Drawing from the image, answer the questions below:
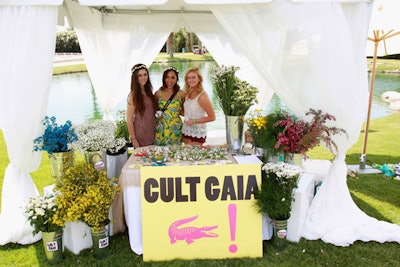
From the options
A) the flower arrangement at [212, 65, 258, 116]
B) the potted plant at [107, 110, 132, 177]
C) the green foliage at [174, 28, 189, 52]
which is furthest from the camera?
the green foliage at [174, 28, 189, 52]

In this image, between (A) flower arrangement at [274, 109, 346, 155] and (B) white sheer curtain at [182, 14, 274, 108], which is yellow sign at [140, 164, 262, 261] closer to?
(A) flower arrangement at [274, 109, 346, 155]

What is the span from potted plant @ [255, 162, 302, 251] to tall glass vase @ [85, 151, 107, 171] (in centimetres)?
135

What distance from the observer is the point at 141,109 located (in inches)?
141

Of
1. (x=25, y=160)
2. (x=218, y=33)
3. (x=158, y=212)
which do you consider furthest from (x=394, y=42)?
(x=25, y=160)

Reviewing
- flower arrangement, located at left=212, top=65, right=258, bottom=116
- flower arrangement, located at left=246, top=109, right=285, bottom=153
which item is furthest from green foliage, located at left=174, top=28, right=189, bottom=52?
flower arrangement, located at left=246, top=109, right=285, bottom=153

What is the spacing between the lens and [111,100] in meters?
5.32

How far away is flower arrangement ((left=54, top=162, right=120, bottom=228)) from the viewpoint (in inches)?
99.3

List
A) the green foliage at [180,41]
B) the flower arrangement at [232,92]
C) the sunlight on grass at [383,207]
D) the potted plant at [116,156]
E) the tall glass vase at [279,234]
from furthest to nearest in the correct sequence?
the green foliage at [180,41] < the sunlight on grass at [383,207] < the potted plant at [116,156] < the flower arrangement at [232,92] < the tall glass vase at [279,234]

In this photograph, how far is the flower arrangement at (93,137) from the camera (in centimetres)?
278

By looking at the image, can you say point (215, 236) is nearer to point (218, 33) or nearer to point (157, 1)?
point (157, 1)

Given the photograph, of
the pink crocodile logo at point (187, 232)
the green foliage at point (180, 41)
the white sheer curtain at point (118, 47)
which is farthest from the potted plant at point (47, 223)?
the green foliage at point (180, 41)

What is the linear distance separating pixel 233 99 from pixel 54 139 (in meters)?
1.57

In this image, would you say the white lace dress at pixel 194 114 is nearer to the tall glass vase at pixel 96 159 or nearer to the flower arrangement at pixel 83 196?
the tall glass vase at pixel 96 159

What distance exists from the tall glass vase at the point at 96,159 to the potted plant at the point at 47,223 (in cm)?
41
